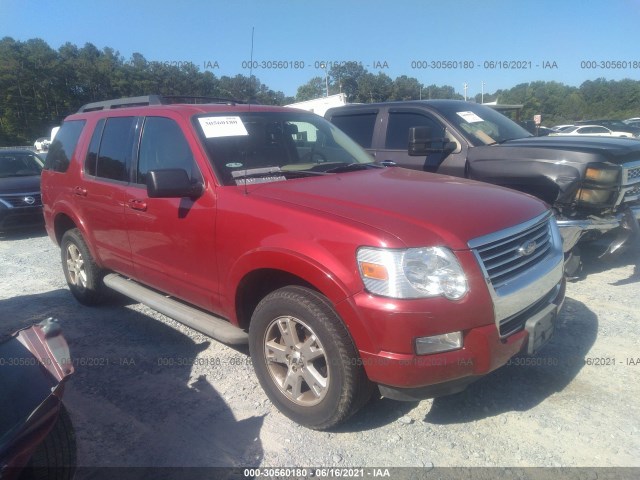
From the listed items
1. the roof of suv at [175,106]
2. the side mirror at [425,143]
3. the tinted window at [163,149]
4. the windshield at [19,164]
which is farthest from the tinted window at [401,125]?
the windshield at [19,164]

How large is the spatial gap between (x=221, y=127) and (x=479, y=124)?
12.5 feet

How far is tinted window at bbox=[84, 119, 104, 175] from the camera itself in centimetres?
461

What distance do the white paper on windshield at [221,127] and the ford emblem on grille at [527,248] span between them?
6.83 feet

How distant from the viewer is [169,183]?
10.3 ft

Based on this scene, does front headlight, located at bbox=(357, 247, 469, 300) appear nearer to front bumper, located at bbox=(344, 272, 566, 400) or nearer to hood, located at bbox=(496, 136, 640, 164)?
front bumper, located at bbox=(344, 272, 566, 400)

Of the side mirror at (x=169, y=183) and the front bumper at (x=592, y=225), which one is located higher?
the side mirror at (x=169, y=183)

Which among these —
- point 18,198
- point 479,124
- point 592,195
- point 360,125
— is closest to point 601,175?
point 592,195

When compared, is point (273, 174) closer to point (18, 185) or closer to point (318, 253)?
point (318, 253)

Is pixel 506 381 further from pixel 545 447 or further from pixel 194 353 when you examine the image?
pixel 194 353

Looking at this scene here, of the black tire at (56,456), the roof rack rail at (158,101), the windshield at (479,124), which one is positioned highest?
the roof rack rail at (158,101)

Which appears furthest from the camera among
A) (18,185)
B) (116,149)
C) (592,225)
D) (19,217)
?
(18,185)

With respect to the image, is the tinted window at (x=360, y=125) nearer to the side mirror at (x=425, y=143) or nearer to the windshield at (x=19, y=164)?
the side mirror at (x=425, y=143)

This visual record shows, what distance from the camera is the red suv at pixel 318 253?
2.44m

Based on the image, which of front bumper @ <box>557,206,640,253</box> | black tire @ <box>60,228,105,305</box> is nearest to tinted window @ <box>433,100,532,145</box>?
front bumper @ <box>557,206,640,253</box>
